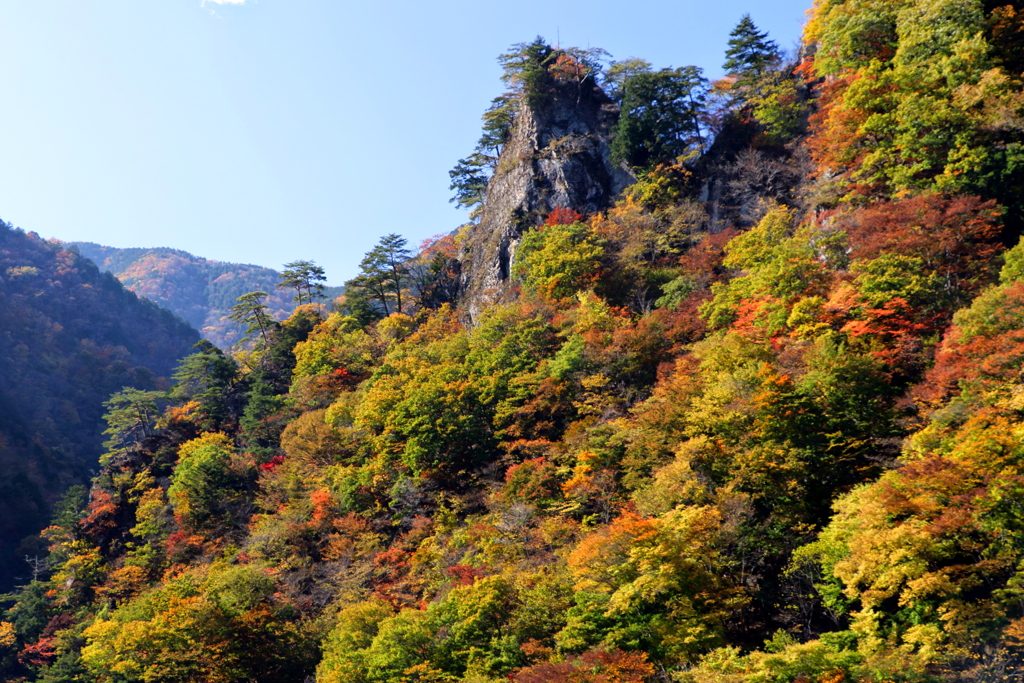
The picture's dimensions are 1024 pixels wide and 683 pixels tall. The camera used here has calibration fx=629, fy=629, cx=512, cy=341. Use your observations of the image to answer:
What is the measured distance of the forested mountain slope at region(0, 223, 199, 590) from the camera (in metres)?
71.5

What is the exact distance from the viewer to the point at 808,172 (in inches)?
1594

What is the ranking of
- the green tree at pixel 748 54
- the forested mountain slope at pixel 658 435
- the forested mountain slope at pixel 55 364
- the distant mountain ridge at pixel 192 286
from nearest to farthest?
the forested mountain slope at pixel 658 435
the green tree at pixel 748 54
the forested mountain slope at pixel 55 364
the distant mountain ridge at pixel 192 286

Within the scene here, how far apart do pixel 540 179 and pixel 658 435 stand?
30848 millimetres

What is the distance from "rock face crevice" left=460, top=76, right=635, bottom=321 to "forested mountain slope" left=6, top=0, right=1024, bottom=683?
1.19ft

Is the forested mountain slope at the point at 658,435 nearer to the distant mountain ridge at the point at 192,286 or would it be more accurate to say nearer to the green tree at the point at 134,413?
the green tree at the point at 134,413

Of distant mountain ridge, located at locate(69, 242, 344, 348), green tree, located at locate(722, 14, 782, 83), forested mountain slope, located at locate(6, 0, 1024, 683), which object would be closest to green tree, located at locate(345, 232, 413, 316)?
forested mountain slope, located at locate(6, 0, 1024, 683)

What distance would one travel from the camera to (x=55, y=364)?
98.2 metres

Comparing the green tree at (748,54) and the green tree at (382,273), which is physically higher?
the green tree at (748,54)

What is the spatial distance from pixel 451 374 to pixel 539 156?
77.2 feet

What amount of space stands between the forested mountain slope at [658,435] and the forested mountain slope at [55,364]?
26072 millimetres

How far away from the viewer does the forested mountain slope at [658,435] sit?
55.0 feet

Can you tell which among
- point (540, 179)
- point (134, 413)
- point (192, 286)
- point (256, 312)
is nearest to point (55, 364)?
point (134, 413)

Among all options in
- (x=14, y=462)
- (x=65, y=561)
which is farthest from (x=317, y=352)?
(x=14, y=462)

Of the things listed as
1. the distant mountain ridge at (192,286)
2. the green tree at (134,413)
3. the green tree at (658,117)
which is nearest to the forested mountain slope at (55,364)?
the green tree at (134,413)
